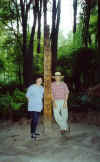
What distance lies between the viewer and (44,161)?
209 inches

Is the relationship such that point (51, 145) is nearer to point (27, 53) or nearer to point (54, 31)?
point (54, 31)

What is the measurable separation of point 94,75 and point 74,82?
1.75 meters

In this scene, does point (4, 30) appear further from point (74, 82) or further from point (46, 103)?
point (46, 103)

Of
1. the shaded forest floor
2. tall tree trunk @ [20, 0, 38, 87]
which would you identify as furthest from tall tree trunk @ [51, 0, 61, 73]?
the shaded forest floor

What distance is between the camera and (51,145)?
22.2ft

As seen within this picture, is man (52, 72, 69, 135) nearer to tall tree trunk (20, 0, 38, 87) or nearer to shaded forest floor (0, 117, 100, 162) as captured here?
shaded forest floor (0, 117, 100, 162)

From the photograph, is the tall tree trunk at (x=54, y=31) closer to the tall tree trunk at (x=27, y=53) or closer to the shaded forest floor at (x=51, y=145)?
the tall tree trunk at (x=27, y=53)

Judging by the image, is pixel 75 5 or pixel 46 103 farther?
pixel 75 5

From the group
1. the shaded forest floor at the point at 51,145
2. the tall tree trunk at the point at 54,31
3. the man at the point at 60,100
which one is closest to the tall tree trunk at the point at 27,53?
the tall tree trunk at the point at 54,31

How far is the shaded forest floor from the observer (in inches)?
218

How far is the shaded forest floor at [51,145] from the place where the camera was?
5535mm

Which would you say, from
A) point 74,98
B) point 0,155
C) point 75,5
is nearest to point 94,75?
point 74,98

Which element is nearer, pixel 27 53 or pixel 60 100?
pixel 60 100

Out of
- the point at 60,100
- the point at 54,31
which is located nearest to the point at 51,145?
the point at 60,100
